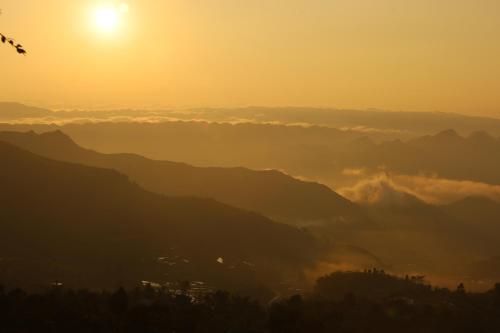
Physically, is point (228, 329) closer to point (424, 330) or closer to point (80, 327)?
point (80, 327)

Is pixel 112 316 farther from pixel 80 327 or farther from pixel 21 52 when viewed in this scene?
pixel 21 52

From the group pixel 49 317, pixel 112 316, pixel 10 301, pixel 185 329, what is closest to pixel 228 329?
pixel 185 329

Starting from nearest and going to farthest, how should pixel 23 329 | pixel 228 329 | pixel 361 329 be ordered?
pixel 23 329 < pixel 228 329 < pixel 361 329

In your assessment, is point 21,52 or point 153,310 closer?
point 21,52

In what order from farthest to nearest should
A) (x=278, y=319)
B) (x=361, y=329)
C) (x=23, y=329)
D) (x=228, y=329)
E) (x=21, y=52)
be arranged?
(x=361, y=329), (x=228, y=329), (x=278, y=319), (x=23, y=329), (x=21, y=52)

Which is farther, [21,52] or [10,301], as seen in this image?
[10,301]

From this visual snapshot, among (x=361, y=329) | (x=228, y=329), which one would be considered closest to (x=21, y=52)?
(x=228, y=329)

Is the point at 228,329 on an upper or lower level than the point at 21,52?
lower

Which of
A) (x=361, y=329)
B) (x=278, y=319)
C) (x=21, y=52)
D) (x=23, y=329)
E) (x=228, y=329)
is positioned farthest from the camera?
(x=361, y=329)

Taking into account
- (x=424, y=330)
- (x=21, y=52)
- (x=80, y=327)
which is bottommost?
(x=424, y=330)
